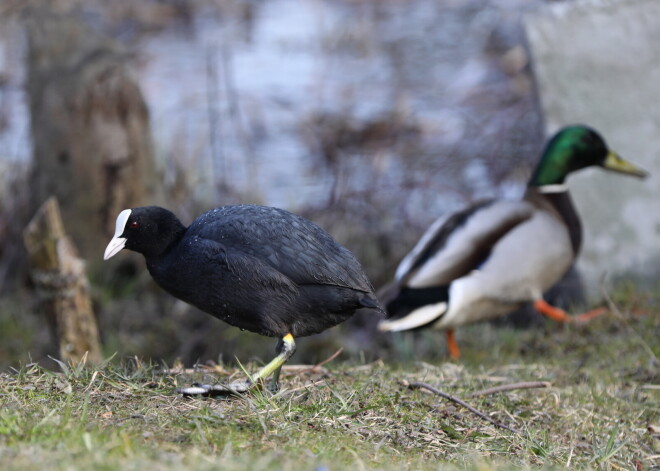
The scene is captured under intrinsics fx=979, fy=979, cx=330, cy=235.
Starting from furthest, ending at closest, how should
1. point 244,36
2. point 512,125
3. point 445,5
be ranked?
1. point 445,5
2. point 244,36
3. point 512,125

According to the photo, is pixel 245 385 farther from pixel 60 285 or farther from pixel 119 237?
pixel 60 285

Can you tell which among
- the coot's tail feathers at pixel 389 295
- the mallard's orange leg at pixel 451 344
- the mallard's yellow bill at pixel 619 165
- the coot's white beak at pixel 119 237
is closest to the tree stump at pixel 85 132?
the coot's tail feathers at pixel 389 295

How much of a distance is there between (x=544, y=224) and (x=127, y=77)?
3396 mm

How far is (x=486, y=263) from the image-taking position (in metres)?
6.25

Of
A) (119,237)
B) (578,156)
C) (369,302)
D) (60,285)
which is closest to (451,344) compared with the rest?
(578,156)

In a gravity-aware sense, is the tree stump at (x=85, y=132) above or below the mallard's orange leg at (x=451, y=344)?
above

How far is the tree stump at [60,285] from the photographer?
5.61 metres

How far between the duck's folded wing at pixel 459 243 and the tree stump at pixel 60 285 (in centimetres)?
191

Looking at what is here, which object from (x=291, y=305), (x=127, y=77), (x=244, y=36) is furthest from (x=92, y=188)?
(x=244, y=36)

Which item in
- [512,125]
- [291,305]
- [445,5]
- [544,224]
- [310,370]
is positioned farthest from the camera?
[445,5]

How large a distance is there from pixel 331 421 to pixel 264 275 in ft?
1.86

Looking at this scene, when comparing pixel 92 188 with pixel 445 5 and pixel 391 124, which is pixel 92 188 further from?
pixel 445 5

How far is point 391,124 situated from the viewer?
32.7ft

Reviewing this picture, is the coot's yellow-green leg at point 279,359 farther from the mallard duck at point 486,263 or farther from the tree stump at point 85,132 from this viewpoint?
the tree stump at point 85,132
